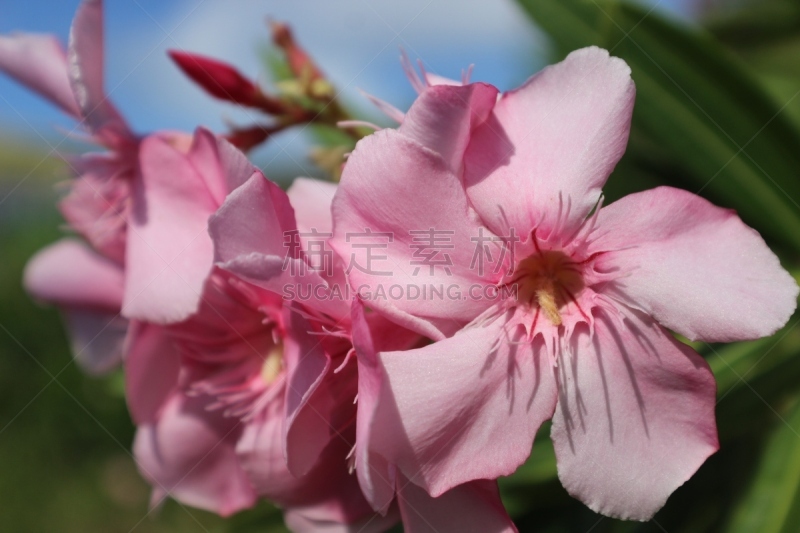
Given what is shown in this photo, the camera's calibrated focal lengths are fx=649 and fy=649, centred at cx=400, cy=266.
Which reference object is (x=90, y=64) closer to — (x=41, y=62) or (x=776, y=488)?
(x=41, y=62)

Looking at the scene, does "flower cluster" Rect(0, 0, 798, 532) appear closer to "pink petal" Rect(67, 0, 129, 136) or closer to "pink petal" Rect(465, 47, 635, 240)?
"pink petal" Rect(465, 47, 635, 240)

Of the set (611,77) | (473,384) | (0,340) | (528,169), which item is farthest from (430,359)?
(0,340)

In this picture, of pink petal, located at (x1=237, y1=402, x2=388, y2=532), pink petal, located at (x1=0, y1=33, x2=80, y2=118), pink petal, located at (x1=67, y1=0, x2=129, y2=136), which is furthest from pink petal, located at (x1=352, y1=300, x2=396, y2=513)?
pink petal, located at (x1=0, y1=33, x2=80, y2=118)

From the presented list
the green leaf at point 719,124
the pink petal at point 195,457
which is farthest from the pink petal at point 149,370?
the green leaf at point 719,124

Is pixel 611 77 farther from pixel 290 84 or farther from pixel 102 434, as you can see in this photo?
pixel 102 434

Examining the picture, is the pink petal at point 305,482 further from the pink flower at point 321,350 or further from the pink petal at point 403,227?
the pink petal at point 403,227

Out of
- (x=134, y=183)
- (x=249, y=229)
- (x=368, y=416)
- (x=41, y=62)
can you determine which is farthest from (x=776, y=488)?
(x=41, y=62)
